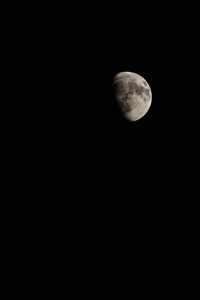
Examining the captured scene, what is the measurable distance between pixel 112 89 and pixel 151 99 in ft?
2.23

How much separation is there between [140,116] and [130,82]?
54 cm

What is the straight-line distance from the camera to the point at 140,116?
16.5 ft

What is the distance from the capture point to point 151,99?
5.17 meters

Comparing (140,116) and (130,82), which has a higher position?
(130,82)

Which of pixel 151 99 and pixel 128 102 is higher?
pixel 151 99

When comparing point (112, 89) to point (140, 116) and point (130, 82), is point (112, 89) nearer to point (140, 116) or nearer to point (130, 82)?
point (130, 82)

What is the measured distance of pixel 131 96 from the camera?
188 inches

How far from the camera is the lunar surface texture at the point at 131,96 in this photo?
15.7 feet

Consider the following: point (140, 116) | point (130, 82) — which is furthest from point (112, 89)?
point (140, 116)

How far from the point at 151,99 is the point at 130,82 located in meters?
0.51

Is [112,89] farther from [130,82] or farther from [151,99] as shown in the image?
[151,99]

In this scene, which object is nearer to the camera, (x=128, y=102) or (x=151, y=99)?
(x=128, y=102)

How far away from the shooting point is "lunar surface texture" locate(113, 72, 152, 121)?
15.7 ft

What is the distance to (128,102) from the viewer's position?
478cm
